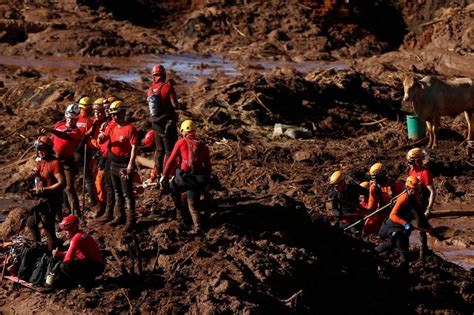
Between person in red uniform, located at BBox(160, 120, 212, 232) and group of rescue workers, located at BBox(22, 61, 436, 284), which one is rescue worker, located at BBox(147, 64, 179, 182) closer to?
group of rescue workers, located at BBox(22, 61, 436, 284)

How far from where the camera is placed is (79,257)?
11969 mm

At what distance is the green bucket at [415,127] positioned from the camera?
2242cm

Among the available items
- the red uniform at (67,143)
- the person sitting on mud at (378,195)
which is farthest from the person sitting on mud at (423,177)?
the red uniform at (67,143)

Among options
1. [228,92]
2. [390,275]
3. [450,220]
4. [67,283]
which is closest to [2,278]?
[67,283]

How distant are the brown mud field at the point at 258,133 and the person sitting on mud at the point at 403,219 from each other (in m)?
0.40

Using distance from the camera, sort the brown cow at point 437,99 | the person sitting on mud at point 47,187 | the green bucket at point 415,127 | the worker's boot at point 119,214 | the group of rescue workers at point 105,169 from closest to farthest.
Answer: the group of rescue workers at point 105,169 < the person sitting on mud at point 47,187 < the worker's boot at point 119,214 < the brown cow at point 437,99 < the green bucket at point 415,127

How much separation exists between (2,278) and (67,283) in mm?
1051

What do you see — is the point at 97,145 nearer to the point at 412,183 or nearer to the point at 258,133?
the point at 412,183

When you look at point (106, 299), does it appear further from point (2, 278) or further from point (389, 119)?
point (389, 119)

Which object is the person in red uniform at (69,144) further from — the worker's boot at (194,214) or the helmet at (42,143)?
the worker's boot at (194,214)

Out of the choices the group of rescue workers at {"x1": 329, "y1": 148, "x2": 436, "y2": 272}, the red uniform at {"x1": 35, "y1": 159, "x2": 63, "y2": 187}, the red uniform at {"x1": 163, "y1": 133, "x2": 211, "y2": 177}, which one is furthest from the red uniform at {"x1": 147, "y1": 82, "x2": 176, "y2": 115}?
the group of rescue workers at {"x1": 329, "y1": 148, "x2": 436, "y2": 272}

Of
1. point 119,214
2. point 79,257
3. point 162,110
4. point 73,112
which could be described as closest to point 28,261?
point 79,257

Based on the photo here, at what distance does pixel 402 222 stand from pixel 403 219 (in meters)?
0.13

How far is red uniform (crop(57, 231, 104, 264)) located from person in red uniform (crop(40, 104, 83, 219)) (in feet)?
9.55
